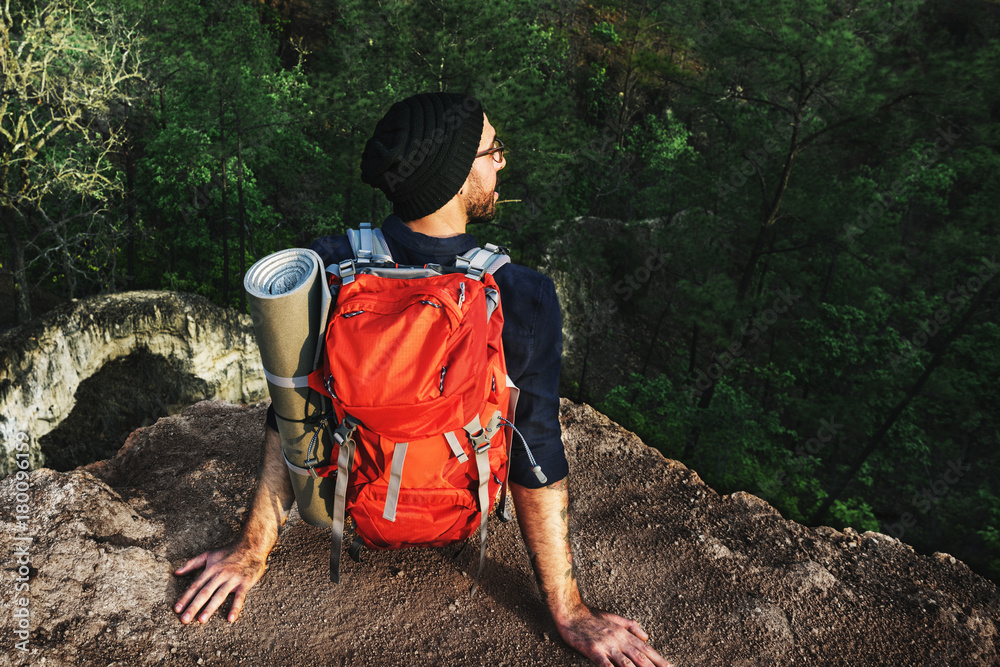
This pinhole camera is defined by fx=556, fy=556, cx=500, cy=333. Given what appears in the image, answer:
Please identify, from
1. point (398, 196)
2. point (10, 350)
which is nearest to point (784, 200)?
point (398, 196)

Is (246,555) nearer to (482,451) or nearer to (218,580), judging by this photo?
(218,580)

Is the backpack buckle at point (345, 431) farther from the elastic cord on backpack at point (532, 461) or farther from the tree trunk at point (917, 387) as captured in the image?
the tree trunk at point (917, 387)

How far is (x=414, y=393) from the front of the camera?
1.40 metres

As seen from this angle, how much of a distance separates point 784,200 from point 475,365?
1520cm

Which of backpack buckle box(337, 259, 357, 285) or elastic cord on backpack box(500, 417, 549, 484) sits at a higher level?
backpack buckle box(337, 259, 357, 285)

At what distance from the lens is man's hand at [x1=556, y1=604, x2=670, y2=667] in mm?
1825

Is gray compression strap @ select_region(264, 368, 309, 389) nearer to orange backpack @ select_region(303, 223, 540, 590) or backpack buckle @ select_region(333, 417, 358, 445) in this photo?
orange backpack @ select_region(303, 223, 540, 590)

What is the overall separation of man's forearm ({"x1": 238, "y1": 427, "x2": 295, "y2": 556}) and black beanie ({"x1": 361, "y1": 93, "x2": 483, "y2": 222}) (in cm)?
95

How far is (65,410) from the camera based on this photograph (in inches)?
405

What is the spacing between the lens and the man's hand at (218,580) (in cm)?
191

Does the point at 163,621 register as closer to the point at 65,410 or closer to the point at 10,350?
the point at 10,350
